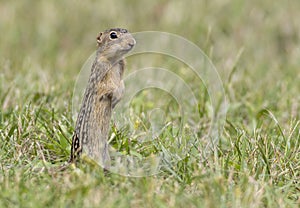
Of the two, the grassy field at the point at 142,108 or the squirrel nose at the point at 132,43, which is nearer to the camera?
the grassy field at the point at 142,108

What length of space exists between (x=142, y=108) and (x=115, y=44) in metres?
1.54

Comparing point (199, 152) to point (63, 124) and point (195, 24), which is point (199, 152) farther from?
point (195, 24)

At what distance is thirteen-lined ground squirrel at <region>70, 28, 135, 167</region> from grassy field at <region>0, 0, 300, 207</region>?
152 mm

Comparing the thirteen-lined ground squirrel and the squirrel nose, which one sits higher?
the squirrel nose

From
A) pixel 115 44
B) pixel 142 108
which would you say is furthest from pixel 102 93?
pixel 142 108

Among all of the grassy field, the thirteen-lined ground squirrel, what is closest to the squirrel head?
the thirteen-lined ground squirrel

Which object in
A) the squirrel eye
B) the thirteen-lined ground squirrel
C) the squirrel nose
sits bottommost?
the thirteen-lined ground squirrel

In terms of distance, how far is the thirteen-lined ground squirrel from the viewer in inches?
142

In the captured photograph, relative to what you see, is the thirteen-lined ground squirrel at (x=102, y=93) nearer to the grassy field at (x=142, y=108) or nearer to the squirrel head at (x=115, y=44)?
the squirrel head at (x=115, y=44)

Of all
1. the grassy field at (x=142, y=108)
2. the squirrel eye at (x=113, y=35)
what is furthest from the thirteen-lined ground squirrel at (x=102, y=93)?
the grassy field at (x=142, y=108)

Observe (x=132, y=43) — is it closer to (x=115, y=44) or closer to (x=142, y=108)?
(x=115, y=44)

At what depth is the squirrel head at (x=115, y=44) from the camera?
141 inches

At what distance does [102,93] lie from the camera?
3617 millimetres

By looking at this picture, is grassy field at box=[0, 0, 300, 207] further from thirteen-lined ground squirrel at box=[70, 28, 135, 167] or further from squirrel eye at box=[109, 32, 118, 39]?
squirrel eye at box=[109, 32, 118, 39]
